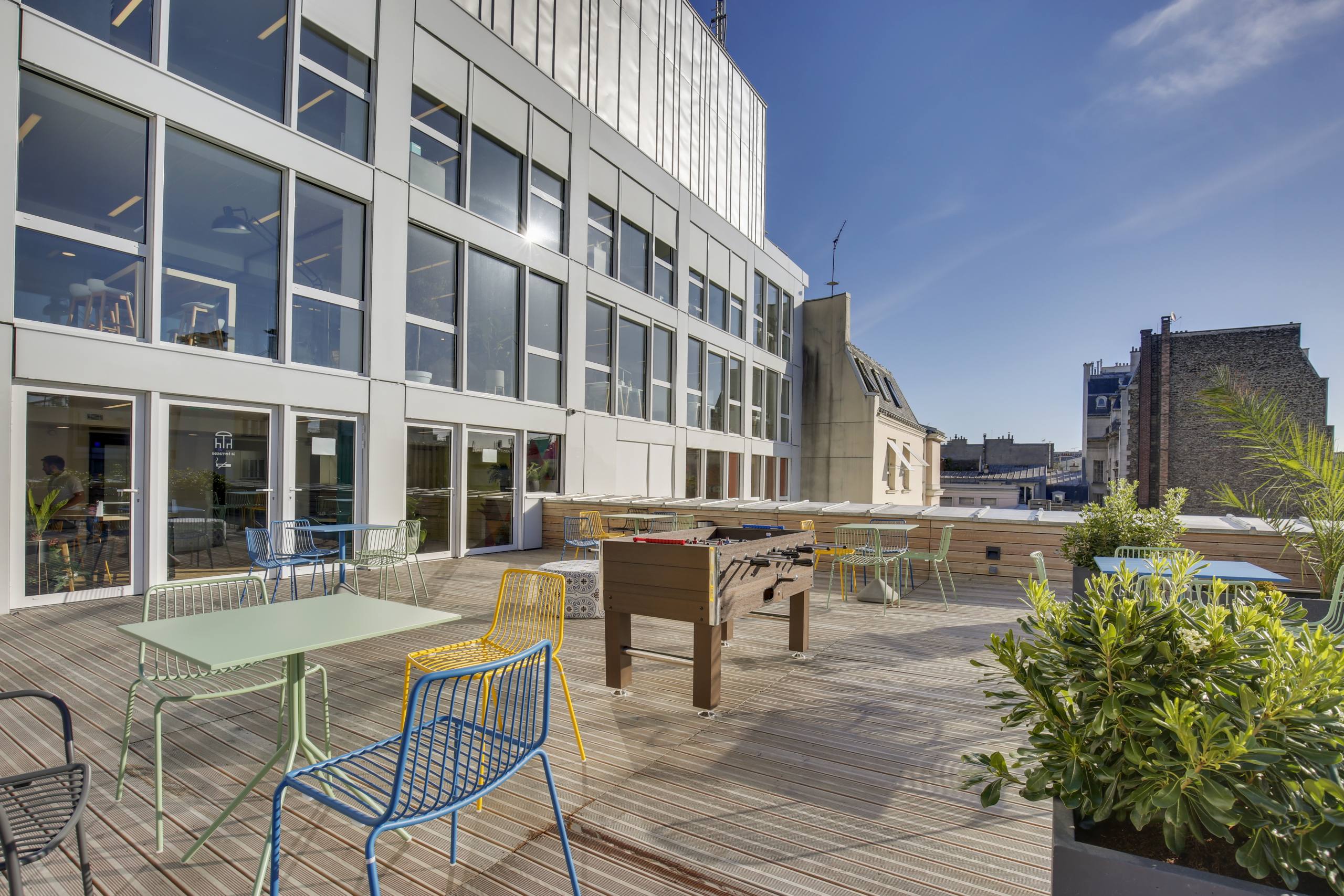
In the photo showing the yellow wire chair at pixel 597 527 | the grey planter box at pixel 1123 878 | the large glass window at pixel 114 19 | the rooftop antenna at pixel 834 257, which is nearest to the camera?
the grey planter box at pixel 1123 878

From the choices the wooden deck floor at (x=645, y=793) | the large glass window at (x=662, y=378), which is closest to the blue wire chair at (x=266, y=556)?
the wooden deck floor at (x=645, y=793)

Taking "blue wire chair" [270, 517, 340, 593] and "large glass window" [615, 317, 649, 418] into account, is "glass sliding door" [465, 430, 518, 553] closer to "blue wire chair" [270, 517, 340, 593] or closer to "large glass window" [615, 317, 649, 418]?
"blue wire chair" [270, 517, 340, 593]

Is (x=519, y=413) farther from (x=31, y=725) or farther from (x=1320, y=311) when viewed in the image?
(x=1320, y=311)

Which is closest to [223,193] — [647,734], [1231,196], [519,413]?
[519,413]

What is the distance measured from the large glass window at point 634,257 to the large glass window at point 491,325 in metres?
3.41

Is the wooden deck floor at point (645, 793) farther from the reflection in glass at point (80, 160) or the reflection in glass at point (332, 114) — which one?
the reflection in glass at point (332, 114)

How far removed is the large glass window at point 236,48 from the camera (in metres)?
7.00

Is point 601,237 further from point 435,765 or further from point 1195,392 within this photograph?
point 1195,392

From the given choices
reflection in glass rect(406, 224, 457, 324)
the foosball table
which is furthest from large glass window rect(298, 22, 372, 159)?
the foosball table

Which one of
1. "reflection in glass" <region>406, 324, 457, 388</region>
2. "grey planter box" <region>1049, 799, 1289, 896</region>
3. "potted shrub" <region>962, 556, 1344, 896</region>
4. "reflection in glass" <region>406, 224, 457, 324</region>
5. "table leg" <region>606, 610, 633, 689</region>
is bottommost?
"table leg" <region>606, 610, 633, 689</region>

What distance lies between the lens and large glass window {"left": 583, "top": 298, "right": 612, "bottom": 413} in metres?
12.5

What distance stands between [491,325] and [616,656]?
25.6 ft

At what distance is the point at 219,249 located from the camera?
7.26m

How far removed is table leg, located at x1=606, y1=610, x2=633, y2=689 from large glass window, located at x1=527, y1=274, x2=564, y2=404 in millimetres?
7712
